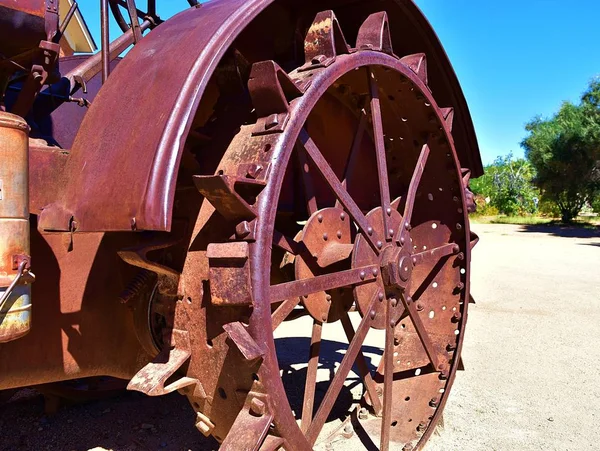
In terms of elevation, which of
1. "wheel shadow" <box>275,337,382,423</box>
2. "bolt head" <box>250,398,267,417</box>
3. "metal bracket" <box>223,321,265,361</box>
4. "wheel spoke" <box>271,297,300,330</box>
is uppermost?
"metal bracket" <box>223,321,265,361</box>

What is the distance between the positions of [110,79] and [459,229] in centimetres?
208

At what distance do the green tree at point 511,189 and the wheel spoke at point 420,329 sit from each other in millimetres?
26703

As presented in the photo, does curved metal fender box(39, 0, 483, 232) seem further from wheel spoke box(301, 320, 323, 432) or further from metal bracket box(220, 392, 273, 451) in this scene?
wheel spoke box(301, 320, 323, 432)

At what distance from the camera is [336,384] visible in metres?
1.99

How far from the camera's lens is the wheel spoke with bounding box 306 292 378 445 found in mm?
1864

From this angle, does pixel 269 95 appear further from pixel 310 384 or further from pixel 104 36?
pixel 310 384

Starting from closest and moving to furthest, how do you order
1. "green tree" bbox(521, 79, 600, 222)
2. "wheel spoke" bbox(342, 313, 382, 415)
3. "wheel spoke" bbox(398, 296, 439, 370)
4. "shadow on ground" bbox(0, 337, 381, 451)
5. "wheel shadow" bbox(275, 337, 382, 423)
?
"wheel spoke" bbox(398, 296, 439, 370)
"wheel spoke" bbox(342, 313, 382, 415)
"shadow on ground" bbox(0, 337, 381, 451)
"wheel shadow" bbox(275, 337, 382, 423)
"green tree" bbox(521, 79, 600, 222)

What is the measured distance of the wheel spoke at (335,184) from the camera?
1835 millimetres

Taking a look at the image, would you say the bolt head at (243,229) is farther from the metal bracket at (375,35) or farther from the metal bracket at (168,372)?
the metal bracket at (375,35)

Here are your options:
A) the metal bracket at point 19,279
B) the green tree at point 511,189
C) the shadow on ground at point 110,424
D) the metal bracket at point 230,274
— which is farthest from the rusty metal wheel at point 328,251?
the green tree at point 511,189

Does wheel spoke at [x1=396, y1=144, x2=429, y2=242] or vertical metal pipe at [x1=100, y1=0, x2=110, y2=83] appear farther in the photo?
wheel spoke at [x1=396, y1=144, x2=429, y2=242]

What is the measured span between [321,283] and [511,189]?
3240cm

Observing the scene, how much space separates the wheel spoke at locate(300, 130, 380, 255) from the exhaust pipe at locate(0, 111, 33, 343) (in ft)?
2.89

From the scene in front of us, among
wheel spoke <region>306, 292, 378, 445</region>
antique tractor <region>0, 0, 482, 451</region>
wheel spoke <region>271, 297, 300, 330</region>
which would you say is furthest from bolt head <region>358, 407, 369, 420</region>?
wheel spoke <region>271, 297, 300, 330</region>
